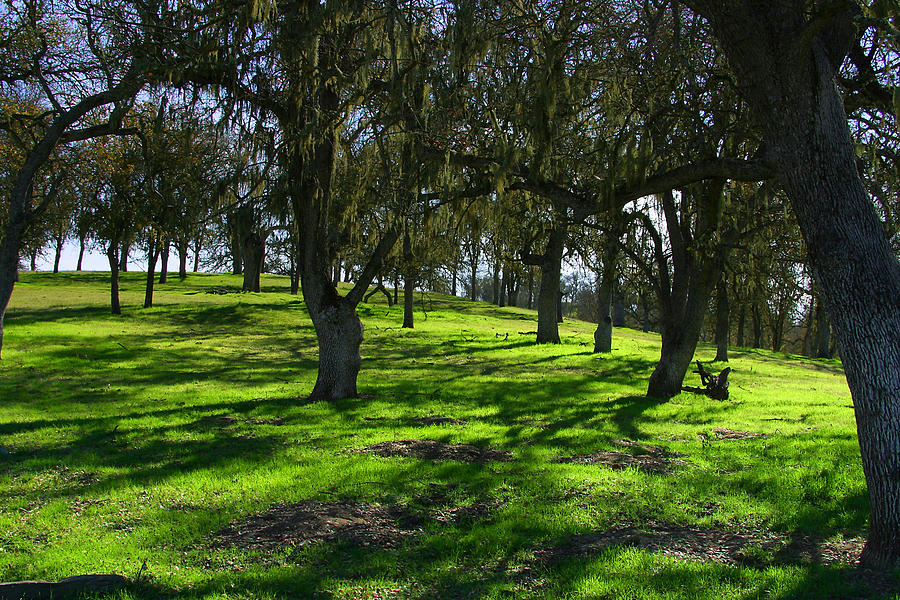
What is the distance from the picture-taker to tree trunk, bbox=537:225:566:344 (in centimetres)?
2291

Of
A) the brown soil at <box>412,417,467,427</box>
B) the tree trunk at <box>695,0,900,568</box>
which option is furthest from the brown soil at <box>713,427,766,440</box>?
the tree trunk at <box>695,0,900,568</box>

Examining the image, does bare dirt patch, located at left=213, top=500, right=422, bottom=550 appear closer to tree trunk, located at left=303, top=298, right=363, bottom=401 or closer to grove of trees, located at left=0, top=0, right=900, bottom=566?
grove of trees, located at left=0, top=0, right=900, bottom=566

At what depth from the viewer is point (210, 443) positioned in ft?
28.7

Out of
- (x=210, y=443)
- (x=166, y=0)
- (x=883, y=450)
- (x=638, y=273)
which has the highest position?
(x=166, y=0)

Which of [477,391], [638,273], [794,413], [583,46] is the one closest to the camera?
[583,46]

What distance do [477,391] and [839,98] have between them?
10.3m

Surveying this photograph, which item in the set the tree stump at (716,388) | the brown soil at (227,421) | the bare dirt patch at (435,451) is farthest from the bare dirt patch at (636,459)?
the tree stump at (716,388)

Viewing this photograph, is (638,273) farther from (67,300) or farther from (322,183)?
(67,300)

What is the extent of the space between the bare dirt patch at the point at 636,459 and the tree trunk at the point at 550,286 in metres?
13.9

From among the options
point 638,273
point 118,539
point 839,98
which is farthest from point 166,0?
point 638,273

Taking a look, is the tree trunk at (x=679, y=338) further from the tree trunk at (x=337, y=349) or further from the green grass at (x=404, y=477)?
the tree trunk at (x=337, y=349)

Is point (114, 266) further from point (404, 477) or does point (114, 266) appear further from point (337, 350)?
point (404, 477)

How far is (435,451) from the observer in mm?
8391

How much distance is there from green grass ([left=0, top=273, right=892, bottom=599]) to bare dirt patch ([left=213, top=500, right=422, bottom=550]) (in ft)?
0.54
